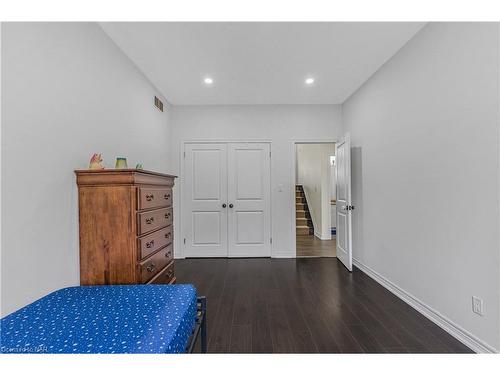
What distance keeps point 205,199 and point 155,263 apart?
7.83ft

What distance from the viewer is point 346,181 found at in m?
3.79

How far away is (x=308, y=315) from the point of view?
2.41 m

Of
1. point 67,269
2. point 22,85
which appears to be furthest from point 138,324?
point 22,85

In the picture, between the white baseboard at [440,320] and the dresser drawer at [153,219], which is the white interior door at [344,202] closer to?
the white baseboard at [440,320]

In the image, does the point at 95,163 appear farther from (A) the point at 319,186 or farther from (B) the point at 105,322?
(A) the point at 319,186

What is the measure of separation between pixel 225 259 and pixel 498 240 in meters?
3.59

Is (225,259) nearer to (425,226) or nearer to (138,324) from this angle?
(425,226)

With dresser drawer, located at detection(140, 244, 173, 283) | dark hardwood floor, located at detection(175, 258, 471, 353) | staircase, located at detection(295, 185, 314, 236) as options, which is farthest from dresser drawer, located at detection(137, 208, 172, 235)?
staircase, located at detection(295, 185, 314, 236)

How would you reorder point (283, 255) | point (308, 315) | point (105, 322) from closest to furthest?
point (105, 322)
point (308, 315)
point (283, 255)

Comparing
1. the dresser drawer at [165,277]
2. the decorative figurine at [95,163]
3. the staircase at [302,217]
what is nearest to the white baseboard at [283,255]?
the staircase at [302,217]

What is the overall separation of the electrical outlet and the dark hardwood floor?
298 millimetres

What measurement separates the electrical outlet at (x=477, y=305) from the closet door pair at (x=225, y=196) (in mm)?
2988

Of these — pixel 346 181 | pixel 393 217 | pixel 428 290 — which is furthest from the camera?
pixel 346 181

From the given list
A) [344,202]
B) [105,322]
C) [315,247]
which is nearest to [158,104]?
[344,202]
